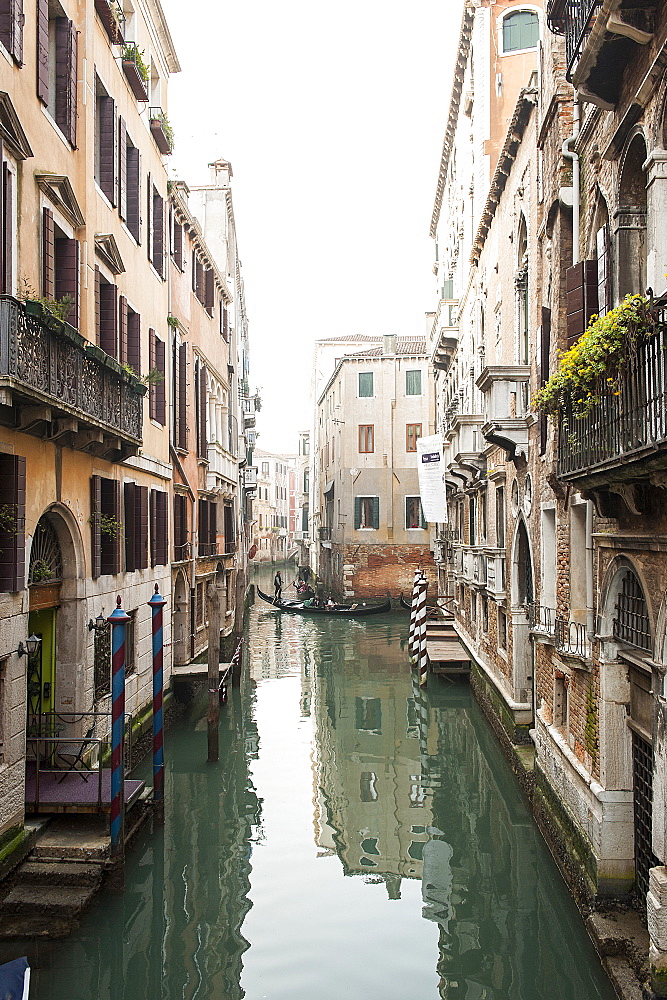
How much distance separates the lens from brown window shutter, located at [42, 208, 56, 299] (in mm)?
7258

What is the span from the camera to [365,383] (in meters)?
32.8

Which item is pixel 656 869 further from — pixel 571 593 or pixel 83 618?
pixel 83 618

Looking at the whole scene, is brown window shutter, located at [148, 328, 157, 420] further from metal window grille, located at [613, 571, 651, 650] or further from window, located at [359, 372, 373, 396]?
window, located at [359, 372, 373, 396]

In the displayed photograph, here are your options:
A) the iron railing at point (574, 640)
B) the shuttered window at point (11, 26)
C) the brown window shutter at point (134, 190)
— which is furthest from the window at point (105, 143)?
the iron railing at point (574, 640)

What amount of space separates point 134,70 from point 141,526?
5294 millimetres

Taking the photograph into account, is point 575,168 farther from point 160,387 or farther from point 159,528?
point 159,528

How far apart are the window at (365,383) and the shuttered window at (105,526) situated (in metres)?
23.6

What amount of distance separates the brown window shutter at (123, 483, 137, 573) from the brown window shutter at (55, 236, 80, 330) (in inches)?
112

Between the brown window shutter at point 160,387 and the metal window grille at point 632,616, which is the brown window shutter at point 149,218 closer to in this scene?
the brown window shutter at point 160,387

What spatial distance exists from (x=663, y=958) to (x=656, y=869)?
0.42m

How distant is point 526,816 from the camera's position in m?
8.70

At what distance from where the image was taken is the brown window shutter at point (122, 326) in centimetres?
1007

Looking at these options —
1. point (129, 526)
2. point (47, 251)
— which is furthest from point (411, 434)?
point (47, 251)

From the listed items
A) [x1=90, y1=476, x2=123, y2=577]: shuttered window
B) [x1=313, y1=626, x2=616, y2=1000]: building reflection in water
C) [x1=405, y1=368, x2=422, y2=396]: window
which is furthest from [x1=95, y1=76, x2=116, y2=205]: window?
[x1=405, y1=368, x2=422, y2=396]: window
